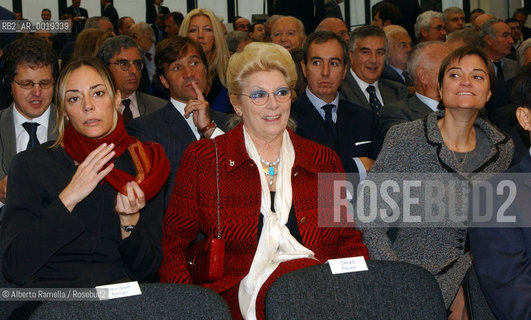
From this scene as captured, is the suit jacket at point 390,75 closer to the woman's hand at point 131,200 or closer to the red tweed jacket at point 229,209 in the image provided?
the red tweed jacket at point 229,209

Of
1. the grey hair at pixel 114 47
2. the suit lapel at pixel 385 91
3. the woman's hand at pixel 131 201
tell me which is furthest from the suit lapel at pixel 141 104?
the woman's hand at pixel 131 201

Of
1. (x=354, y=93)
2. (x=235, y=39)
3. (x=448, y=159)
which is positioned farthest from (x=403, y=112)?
(x=235, y=39)

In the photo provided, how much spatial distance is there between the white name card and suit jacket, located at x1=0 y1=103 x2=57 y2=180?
1593 mm

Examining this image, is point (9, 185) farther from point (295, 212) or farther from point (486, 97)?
point (486, 97)

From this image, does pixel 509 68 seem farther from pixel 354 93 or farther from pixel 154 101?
pixel 154 101

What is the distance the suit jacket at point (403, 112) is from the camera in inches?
151

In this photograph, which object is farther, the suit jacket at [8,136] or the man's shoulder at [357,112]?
the man's shoulder at [357,112]

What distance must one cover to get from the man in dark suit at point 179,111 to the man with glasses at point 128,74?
472 mm

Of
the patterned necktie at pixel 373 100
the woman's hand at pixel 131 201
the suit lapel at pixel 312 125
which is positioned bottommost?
the woman's hand at pixel 131 201

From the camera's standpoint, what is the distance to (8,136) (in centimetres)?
328

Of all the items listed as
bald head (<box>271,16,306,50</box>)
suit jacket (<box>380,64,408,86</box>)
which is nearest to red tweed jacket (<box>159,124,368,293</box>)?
suit jacket (<box>380,64,408,86</box>)

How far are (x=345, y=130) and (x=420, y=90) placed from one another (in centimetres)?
64

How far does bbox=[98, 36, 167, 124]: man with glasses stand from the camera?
425cm

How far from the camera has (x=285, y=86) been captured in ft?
8.91
